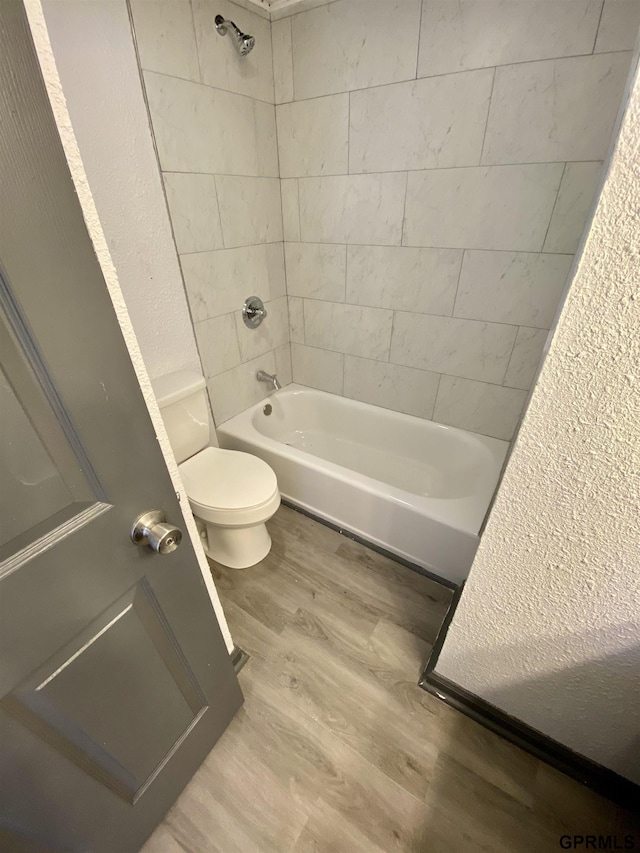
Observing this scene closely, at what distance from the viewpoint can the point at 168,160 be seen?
4.33ft

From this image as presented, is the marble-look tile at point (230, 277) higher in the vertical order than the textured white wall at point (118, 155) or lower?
lower

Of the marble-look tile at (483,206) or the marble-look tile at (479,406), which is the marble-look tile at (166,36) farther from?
the marble-look tile at (479,406)

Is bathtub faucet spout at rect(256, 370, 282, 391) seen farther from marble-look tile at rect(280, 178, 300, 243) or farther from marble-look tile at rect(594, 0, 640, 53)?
marble-look tile at rect(594, 0, 640, 53)

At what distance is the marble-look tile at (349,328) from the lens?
6.14 ft

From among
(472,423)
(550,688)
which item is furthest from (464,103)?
(550,688)

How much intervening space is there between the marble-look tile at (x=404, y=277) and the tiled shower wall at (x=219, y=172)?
0.46 meters

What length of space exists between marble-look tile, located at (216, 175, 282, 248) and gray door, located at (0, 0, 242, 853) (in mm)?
1366

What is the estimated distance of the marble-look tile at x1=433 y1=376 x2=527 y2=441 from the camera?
1690 millimetres

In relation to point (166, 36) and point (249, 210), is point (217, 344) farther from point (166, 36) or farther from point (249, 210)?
point (166, 36)

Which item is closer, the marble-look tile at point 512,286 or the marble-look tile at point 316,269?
the marble-look tile at point 512,286

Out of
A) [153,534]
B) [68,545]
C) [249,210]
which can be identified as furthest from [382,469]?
[68,545]

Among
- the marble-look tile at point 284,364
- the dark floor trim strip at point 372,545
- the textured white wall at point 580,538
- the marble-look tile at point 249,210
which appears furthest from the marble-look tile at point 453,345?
the textured white wall at point 580,538

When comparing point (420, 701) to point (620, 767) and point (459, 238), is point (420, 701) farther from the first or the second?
point (459, 238)

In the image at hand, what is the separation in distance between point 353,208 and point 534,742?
207 cm
